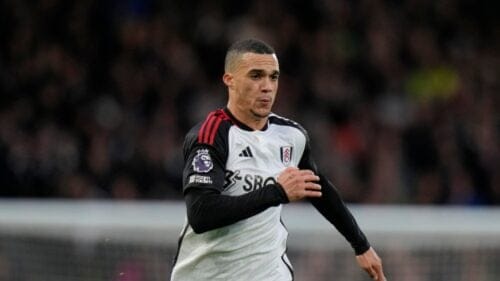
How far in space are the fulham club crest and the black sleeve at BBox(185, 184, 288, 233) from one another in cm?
45

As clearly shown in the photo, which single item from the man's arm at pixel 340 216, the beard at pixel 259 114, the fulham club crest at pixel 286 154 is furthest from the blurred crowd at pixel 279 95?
the beard at pixel 259 114

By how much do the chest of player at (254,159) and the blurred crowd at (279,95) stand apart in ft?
18.5

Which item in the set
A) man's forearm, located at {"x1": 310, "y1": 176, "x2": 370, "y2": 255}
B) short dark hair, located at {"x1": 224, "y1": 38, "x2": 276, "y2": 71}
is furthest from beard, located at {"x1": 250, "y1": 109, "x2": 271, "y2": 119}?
man's forearm, located at {"x1": 310, "y1": 176, "x2": 370, "y2": 255}

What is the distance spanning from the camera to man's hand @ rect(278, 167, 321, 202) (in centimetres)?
600

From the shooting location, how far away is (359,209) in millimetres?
9344

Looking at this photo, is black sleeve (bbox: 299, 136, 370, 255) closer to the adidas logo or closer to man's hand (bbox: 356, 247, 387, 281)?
man's hand (bbox: 356, 247, 387, 281)

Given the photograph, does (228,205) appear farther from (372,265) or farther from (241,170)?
(372,265)

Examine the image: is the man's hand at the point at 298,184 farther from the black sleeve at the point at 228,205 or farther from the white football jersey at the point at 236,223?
the white football jersey at the point at 236,223

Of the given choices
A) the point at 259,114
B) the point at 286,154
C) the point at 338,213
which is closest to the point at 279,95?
the point at 338,213

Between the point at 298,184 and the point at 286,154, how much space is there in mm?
534

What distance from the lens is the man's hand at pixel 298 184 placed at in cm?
600

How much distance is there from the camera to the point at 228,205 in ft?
19.8

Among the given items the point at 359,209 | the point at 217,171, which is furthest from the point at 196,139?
the point at 359,209

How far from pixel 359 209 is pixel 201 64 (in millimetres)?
5174
